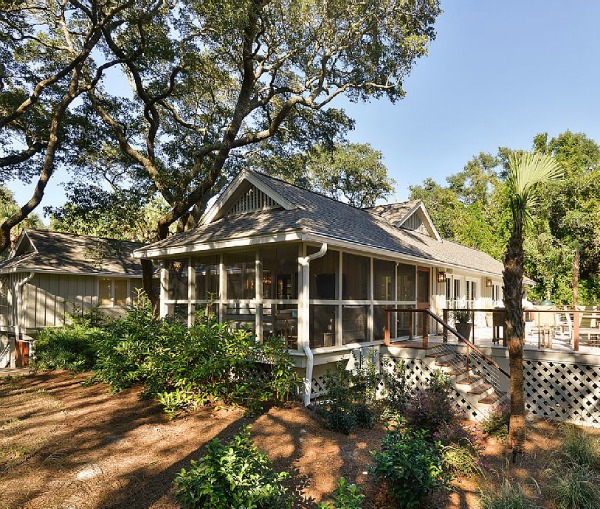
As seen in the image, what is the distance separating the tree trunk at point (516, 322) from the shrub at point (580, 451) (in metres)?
0.64

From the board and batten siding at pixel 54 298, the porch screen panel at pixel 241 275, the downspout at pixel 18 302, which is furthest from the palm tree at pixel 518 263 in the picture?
the downspout at pixel 18 302

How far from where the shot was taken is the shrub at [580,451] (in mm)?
5699

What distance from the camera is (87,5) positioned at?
13.4 metres

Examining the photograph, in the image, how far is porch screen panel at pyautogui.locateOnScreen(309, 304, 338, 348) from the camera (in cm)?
849

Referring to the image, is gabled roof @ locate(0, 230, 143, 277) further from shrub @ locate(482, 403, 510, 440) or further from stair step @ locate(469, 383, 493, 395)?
shrub @ locate(482, 403, 510, 440)

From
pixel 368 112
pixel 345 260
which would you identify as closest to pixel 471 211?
pixel 368 112

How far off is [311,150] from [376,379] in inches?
507

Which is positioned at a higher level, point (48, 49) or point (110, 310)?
point (48, 49)

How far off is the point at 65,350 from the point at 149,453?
8.83 m

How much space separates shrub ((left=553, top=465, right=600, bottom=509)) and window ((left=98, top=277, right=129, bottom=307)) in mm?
18111

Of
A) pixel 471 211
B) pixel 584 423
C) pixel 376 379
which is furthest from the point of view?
pixel 471 211

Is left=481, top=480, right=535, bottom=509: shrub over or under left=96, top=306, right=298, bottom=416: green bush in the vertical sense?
under

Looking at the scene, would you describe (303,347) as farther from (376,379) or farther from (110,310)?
(110,310)

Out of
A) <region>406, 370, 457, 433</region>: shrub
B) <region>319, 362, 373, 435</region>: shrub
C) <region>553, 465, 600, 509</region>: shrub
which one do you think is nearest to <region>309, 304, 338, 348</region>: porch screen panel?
<region>319, 362, 373, 435</region>: shrub
